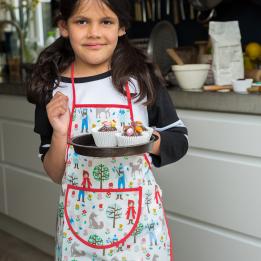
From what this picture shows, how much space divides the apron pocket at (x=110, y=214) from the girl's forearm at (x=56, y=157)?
0.11m

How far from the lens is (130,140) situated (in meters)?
1.09

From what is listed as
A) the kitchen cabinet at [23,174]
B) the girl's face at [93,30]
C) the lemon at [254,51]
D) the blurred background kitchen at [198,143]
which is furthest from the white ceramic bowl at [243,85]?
the kitchen cabinet at [23,174]

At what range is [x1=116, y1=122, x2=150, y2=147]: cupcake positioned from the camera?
109 cm

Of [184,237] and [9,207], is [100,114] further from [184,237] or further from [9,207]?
[9,207]

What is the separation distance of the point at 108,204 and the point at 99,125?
0.19 meters

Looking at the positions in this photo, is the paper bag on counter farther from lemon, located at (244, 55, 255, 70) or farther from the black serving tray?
the black serving tray

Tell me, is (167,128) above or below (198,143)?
above

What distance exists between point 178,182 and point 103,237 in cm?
73

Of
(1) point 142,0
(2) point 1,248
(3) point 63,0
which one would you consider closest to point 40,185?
(2) point 1,248

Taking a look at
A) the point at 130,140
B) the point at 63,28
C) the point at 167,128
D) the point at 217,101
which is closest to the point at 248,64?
the point at 217,101

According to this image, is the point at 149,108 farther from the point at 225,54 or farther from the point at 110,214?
the point at 225,54

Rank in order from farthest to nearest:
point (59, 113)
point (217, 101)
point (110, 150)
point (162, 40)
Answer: point (162, 40), point (217, 101), point (59, 113), point (110, 150)

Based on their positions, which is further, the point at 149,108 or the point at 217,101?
the point at 217,101

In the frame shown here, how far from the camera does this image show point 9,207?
2801mm
